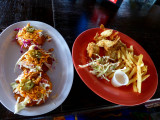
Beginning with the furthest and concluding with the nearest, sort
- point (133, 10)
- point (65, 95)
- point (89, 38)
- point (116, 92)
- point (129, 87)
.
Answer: point (133, 10)
point (89, 38)
point (129, 87)
point (116, 92)
point (65, 95)

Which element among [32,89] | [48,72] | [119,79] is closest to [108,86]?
[119,79]

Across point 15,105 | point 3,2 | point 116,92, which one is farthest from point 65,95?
point 3,2

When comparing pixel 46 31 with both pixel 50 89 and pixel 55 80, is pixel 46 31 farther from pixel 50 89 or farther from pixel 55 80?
pixel 50 89

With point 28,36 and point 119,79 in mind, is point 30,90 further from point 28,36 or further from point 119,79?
point 119,79

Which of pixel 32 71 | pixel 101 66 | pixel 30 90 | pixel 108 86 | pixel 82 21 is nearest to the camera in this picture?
pixel 30 90

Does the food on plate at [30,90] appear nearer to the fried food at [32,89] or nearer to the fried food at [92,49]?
the fried food at [32,89]

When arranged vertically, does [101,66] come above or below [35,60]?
above

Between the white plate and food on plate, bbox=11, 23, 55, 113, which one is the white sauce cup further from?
food on plate, bbox=11, 23, 55, 113

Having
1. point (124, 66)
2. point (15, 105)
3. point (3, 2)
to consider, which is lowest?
point (15, 105)
